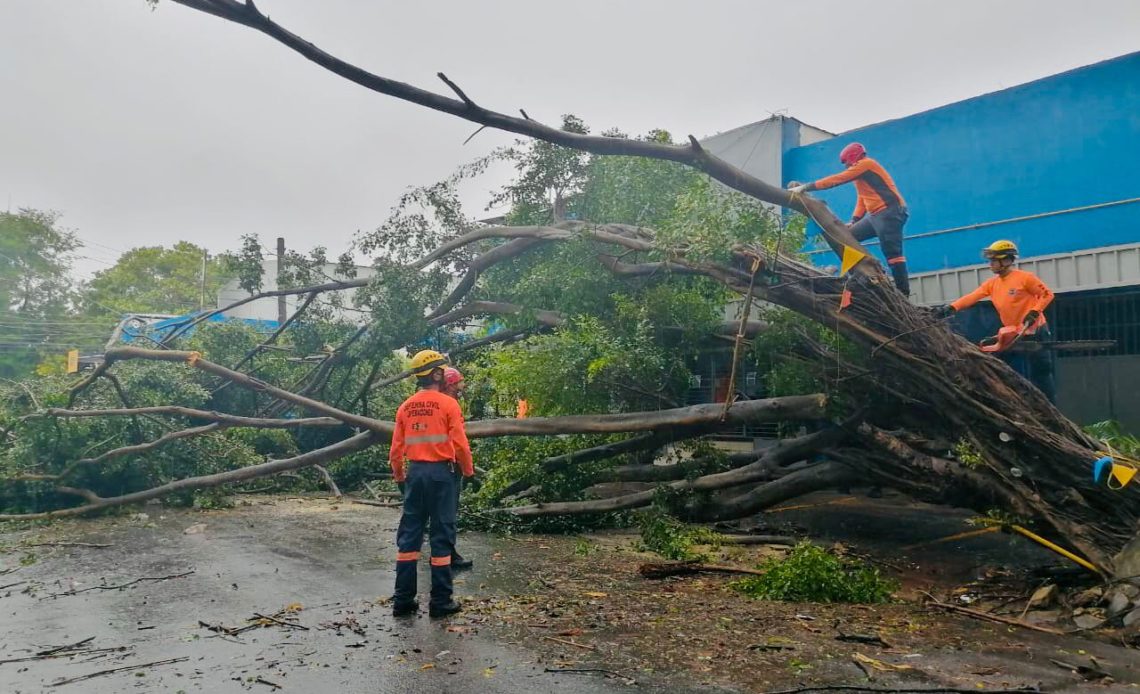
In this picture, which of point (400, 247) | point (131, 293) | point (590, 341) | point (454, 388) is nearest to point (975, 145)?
point (590, 341)

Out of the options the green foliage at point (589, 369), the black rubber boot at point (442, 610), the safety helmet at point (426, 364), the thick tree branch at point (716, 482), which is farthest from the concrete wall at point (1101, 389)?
the black rubber boot at point (442, 610)

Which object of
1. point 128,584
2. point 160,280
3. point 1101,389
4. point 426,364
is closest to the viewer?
point 426,364

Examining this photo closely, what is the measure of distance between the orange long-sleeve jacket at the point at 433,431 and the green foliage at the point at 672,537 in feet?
7.85

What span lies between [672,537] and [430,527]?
280 cm

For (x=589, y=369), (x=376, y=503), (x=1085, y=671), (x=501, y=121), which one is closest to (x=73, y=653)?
(x=501, y=121)

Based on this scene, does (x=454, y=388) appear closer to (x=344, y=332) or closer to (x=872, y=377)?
(x=872, y=377)

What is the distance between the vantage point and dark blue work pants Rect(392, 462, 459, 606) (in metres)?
5.34

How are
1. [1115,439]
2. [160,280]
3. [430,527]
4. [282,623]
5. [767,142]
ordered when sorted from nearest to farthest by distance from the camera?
[282,623] < [430,527] < [1115,439] < [767,142] < [160,280]

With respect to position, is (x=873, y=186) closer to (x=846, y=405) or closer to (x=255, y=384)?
(x=846, y=405)

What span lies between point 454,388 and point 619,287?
2.75m

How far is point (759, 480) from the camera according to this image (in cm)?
871

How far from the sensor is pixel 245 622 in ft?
16.9

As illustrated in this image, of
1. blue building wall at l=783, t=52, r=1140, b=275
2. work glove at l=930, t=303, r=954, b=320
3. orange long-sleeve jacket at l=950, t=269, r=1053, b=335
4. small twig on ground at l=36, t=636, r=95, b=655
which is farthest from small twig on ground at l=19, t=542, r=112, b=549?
blue building wall at l=783, t=52, r=1140, b=275

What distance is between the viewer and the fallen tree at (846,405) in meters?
5.93
